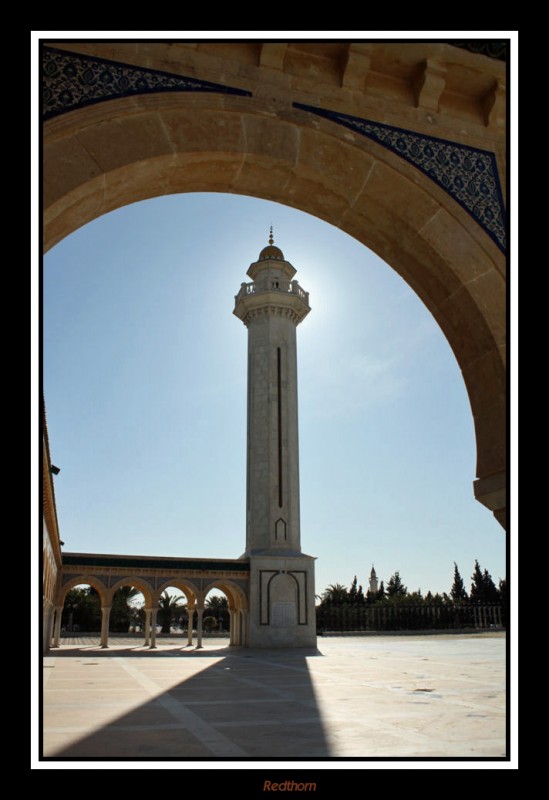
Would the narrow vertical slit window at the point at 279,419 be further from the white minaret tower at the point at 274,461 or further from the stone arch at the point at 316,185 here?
the stone arch at the point at 316,185

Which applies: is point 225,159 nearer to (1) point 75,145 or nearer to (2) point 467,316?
(1) point 75,145

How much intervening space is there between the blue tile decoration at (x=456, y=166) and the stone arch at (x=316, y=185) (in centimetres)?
7

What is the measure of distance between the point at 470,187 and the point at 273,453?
2074cm

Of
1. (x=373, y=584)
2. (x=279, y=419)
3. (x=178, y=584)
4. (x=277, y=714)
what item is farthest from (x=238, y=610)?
(x=373, y=584)

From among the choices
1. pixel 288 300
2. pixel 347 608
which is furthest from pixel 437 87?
pixel 347 608

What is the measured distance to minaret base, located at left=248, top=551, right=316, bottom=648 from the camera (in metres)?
22.2

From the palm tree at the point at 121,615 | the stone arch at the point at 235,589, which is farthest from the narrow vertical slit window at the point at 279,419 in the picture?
the palm tree at the point at 121,615

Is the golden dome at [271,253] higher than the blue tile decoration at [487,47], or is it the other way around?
the golden dome at [271,253]

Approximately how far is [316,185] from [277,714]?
16.1 feet

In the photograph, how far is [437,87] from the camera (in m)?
4.16

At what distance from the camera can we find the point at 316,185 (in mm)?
4230

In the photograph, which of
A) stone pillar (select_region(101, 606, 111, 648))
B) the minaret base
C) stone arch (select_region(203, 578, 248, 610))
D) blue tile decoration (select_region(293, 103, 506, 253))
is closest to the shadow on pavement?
blue tile decoration (select_region(293, 103, 506, 253))

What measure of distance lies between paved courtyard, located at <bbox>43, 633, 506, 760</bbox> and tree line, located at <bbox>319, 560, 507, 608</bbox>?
2448 centimetres

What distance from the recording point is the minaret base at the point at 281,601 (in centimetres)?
2220
